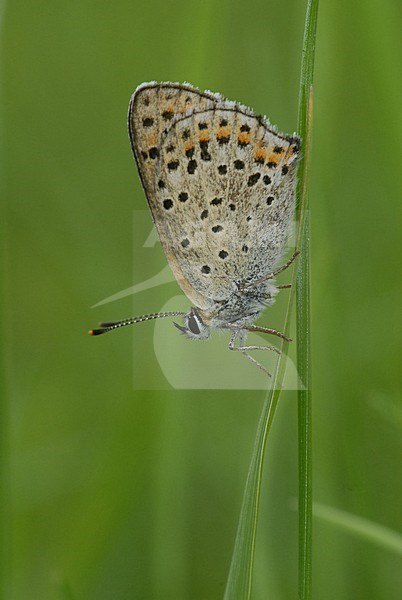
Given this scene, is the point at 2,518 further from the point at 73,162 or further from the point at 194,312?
the point at 73,162

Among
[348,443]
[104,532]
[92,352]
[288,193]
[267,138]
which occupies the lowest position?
[104,532]

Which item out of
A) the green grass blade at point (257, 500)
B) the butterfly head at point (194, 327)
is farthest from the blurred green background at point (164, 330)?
the green grass blade at point (257, 500)

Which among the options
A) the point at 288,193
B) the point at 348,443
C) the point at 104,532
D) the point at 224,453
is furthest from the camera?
the point at 224,453

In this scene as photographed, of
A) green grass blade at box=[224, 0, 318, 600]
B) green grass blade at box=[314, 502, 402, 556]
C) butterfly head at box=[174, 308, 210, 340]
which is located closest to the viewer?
green grass blade at box=[224, 0, 318, 600]

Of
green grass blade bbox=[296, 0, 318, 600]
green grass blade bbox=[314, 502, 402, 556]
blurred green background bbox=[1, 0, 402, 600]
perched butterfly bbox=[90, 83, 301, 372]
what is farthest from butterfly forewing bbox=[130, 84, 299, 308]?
green grass blade bbox=[314, 502, 402, 556]

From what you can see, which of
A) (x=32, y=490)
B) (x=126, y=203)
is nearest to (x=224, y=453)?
(x=32, y=490)

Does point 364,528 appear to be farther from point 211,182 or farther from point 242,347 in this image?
point 211,182

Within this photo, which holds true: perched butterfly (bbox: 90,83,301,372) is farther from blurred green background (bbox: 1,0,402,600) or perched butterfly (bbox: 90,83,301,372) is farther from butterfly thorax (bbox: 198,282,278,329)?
blurred green background (bbox: 1,0,402,600)

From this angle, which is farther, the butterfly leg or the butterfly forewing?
the butterfly leg
